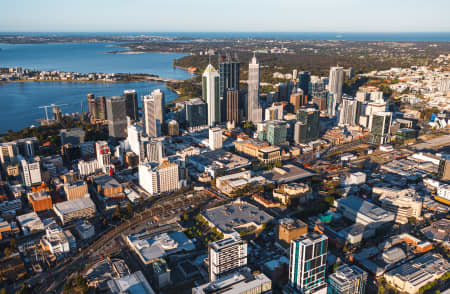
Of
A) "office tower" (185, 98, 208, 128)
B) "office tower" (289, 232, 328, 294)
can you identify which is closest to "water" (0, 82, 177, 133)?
"office tower" (185, 98, 208, 128)

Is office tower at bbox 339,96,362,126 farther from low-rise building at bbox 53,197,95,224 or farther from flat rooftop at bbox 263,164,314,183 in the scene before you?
low-rise building at bbox 53,197,95,224

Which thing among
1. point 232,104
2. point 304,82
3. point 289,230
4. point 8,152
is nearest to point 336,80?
point 304,82

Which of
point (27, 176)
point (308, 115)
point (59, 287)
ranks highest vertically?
point (308, 115)

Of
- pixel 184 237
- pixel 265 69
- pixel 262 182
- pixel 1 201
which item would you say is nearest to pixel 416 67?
pixel 265 69

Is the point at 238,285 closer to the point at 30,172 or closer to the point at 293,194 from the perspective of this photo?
the point at 293,194

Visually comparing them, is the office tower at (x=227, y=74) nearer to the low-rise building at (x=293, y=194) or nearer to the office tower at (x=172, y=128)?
the office tower at (x=172, y=128)

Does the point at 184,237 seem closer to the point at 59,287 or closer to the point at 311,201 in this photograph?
the point at 59,287
